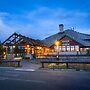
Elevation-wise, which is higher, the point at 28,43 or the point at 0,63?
the point at 28,43

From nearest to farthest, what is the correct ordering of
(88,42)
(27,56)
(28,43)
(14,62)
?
(14,62)
(27,56)
(28,43)
(88,42)

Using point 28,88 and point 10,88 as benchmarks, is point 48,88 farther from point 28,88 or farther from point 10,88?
point 10,88

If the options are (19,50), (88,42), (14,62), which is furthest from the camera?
(88,42)

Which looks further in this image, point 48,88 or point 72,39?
point 72,39

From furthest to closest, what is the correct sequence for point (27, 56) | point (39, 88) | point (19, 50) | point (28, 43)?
point (19, 50) → point (28, 43) → point (27, 56) → point (39, 88)

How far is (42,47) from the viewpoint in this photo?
53031 millimetres

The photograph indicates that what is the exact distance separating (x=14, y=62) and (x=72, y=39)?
26.2 metres

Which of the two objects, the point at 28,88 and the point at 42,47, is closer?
the point at 28,88

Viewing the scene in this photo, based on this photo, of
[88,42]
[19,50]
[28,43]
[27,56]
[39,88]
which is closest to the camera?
[39,88]

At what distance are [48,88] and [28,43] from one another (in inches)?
1468

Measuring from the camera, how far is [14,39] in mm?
48438

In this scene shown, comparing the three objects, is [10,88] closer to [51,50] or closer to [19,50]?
[19,50]

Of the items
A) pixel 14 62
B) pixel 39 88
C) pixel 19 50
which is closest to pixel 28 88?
pixel 39 88

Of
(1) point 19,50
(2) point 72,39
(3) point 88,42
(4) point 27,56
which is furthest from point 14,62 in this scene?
(3) point 88,42
